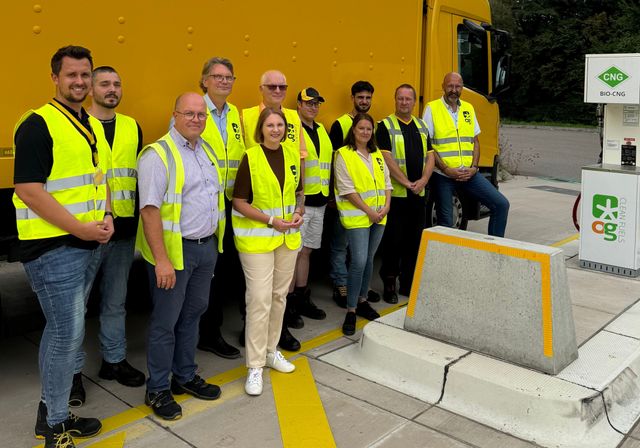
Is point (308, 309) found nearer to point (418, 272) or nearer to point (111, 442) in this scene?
point (418, 272)

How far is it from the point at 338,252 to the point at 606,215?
2.89 meters

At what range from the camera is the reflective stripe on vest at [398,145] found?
5.27 m

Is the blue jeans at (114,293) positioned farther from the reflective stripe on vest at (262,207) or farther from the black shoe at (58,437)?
the black shoe at (58,437)

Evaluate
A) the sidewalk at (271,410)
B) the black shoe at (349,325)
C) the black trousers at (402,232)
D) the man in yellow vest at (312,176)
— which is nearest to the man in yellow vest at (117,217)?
the sidewalk at (271,410)

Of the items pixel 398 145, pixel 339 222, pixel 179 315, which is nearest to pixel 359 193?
pixel 339 222

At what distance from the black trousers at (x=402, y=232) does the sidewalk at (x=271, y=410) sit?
3.10ft

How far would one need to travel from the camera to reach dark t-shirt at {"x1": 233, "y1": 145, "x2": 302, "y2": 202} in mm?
3758

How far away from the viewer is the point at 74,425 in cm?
328

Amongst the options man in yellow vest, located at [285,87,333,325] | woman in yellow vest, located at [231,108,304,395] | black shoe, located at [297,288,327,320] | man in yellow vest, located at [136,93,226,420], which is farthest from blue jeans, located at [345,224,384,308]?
man in yellow vest, located at [136,93,226,420]

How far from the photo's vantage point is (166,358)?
11.4 feet

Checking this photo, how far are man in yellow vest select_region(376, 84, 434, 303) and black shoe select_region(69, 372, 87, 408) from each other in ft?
9.26

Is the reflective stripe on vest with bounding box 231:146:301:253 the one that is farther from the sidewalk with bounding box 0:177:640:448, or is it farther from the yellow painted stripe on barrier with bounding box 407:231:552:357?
the yellow painted stripe on barrier with bounding box 407:231:552:357

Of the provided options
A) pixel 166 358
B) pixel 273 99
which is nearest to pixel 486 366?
pixel 166 358

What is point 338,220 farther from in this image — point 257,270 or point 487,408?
point 487,408
